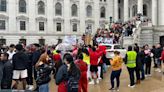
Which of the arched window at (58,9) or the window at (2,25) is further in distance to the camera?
the arched window at (58,9)

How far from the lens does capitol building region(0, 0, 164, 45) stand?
57.2 m

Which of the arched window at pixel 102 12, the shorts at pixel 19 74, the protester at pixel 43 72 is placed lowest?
the shorts at pixel 19 74

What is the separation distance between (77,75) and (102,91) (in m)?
6.04

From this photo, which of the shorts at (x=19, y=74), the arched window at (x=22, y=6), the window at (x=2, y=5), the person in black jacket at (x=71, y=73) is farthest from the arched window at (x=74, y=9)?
the person in black jacket at (x=71, y=73)

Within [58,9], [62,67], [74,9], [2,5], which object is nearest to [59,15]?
[58,9]

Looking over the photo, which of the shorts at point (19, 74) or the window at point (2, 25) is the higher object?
the window at point (2, 25)

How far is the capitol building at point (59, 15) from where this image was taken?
57.2 metres

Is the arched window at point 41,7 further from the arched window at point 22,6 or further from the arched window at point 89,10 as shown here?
the arched window at point 89,10

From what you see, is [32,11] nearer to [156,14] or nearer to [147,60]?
[156,14]

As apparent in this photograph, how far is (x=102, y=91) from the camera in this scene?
1634 cm

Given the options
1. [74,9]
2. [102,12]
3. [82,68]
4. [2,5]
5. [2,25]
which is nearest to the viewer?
[82,68]

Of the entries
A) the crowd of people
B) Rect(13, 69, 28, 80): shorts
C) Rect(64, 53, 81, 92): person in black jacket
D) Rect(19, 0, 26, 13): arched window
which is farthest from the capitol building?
Rect(64, 53, 81, 92): person in black jacket

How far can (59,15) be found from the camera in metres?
61.9

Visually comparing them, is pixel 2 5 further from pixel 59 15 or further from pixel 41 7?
pixel 59 15
